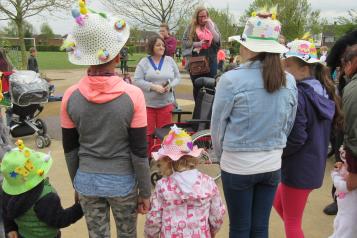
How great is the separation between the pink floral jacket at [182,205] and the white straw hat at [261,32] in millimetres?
852

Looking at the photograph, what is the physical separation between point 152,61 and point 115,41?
2.85 metres

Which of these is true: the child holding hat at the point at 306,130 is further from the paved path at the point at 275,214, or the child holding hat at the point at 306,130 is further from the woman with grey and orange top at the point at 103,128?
the woman with grey and orange top at the point at 103,128

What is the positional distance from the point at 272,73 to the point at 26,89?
4.90 meters

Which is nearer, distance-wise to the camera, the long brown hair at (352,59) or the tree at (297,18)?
the long brown hair at (352,59)

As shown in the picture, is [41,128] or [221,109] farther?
[41,128]

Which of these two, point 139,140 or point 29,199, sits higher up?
point 139,140

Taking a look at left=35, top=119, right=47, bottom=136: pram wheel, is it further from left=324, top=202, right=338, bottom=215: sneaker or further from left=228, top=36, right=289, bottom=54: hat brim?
left=228, top=36, right=289, bottom=54: hat brim

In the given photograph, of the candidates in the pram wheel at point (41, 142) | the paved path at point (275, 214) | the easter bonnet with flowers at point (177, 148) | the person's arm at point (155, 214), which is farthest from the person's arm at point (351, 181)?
the pram wheel at point (41, 142)

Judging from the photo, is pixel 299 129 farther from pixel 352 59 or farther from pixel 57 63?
pixel 57 63

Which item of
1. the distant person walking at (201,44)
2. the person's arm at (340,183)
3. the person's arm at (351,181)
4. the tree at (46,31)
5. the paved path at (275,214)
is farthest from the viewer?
the tree at (46,31)

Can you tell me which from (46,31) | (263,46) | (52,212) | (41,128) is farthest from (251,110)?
(46,31)

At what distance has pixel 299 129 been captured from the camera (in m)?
2.59

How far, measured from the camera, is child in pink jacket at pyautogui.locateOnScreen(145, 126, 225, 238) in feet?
7.73

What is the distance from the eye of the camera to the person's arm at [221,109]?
2.30m
